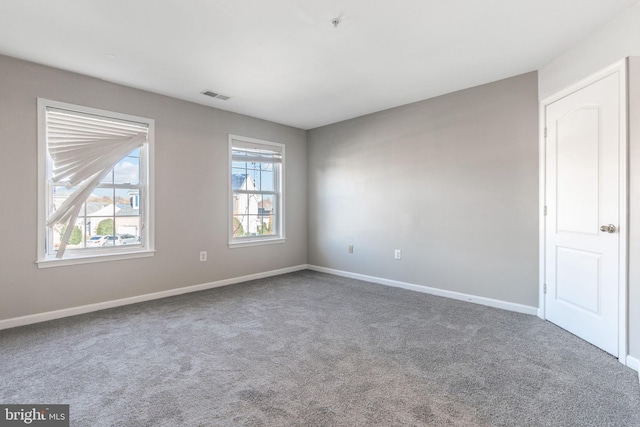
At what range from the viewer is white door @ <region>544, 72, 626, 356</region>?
2.37m

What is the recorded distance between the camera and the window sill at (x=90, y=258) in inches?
123

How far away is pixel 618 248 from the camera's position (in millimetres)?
2316

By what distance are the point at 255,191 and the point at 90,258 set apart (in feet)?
7.73

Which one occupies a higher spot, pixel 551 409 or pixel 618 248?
pixel 618 248

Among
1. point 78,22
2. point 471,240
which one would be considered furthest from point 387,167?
point 78,22

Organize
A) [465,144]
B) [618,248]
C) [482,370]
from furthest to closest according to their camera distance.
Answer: [465,144] < [618,248] < [482,370]

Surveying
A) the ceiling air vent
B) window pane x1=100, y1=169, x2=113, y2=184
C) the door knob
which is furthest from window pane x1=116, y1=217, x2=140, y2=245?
the door knob

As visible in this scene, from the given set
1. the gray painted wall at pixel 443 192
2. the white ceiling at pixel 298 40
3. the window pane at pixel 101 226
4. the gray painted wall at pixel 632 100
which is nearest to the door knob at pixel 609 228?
the gray painted wall at pixel 632 100

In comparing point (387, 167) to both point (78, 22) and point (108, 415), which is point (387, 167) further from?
point (108, 415)

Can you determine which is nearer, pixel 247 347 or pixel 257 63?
pixel 247 347

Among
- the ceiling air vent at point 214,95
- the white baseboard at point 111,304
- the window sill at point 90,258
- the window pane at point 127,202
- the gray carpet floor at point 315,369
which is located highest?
the ceiling air vent at point 214,95

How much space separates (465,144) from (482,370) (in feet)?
8.46

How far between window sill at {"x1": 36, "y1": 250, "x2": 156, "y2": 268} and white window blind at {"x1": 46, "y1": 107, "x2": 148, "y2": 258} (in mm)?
76

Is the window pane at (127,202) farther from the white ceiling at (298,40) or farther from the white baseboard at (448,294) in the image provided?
the white baseboard at (448,294)
